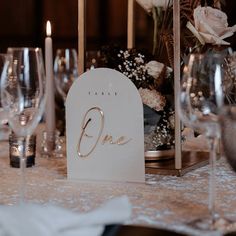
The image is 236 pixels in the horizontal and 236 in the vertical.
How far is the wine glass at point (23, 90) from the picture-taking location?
1.03m

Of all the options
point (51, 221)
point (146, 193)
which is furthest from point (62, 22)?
point (51, 221)

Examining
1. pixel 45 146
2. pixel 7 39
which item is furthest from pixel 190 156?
pixel 7 39

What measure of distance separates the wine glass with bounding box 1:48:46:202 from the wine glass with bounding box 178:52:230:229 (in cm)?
26

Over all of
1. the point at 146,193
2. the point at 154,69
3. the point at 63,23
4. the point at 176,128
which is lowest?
the point at 146,193

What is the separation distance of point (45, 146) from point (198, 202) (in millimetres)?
578

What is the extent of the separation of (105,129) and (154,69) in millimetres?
206

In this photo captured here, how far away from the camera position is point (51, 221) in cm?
82

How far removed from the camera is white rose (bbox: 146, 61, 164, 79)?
1.37m

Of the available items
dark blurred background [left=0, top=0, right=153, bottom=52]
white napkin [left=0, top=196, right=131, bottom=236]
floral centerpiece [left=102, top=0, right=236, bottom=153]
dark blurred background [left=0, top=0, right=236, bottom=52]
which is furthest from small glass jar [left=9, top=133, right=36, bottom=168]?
dark blurred background [left=0, top=0, right=236, bottom=52]

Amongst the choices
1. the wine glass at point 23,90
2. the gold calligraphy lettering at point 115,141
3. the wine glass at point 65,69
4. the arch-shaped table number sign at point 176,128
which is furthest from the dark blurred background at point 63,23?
the wine glass at point 23,90

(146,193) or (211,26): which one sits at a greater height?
(211,26)

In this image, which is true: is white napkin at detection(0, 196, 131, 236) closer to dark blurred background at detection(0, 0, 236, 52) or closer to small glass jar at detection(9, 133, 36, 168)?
small glass jar at detection(9, 133, 36, 168)

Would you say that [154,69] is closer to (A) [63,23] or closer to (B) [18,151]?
(B) [18,151]

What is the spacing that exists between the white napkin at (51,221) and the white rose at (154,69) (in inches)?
22.4
